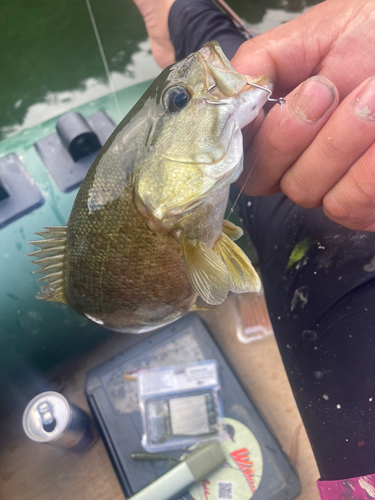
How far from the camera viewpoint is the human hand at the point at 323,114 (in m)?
0.58

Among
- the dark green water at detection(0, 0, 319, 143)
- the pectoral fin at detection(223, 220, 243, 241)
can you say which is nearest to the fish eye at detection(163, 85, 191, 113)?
the pectoral fin at detection(223, 220, 243, 241)

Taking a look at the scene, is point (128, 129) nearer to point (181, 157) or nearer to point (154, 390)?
point (181, 157)

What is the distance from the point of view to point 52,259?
2.58 feet

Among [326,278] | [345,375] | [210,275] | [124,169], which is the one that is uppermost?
[124,169]

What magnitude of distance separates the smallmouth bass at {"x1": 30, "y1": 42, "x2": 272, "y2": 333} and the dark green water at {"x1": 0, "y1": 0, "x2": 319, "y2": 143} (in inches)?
53.2

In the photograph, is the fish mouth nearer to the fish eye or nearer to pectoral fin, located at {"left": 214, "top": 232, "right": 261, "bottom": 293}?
the fish eye

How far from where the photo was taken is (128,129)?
65 cm

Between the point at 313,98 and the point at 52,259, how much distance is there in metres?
0.68

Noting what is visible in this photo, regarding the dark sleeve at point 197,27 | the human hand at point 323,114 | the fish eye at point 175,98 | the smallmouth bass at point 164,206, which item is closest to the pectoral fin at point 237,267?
the smallmouth bass at point 164,206

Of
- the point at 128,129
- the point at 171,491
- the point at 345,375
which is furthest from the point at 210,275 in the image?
the point at 171,491

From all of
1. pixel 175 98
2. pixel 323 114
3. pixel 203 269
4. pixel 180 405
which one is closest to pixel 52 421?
pixel 180 405

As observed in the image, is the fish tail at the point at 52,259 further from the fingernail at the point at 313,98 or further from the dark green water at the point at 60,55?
the dark green water at the point at 60,55

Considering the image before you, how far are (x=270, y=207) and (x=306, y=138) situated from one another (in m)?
0.48

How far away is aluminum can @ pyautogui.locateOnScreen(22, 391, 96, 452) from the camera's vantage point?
3.59 feet
